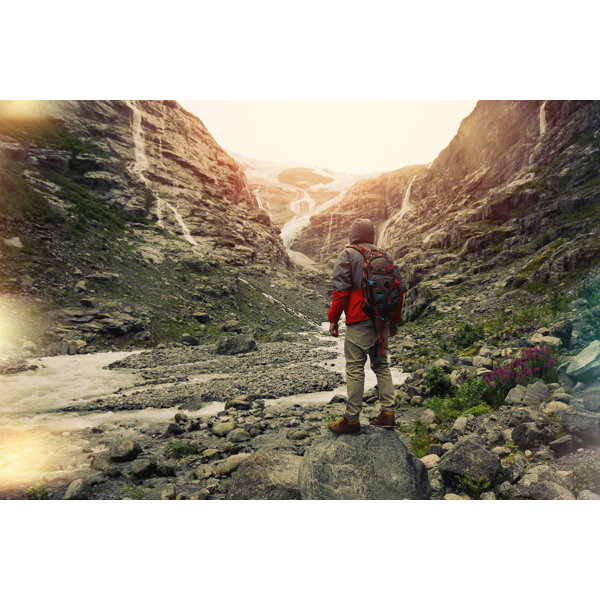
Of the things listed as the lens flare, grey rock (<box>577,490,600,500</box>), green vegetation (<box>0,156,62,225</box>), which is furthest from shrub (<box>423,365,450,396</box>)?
green vegetation (<box>0,156,62,225</box>)

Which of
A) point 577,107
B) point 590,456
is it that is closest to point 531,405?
point 590,456

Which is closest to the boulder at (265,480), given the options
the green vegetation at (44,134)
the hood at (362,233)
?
the hood at (362,233)

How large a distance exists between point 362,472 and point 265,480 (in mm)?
1373

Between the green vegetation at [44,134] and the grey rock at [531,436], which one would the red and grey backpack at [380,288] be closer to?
the grey rock at [531,436]

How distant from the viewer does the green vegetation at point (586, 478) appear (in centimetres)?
383

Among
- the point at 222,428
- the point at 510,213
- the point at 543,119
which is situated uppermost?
the point at 543,119

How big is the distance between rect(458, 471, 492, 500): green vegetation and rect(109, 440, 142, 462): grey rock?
5.63 metres

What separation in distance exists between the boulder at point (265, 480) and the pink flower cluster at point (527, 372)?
5210 mm

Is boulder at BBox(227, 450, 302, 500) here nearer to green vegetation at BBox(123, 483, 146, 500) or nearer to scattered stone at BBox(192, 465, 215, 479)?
scattered stone at BBox(192, 465, 215, 479)

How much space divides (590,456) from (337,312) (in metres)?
3.96

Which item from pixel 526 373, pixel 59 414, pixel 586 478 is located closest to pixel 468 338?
pixel 526 373

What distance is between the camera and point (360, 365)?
4.50 meters

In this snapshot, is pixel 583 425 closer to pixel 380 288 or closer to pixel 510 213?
pixel 380 288

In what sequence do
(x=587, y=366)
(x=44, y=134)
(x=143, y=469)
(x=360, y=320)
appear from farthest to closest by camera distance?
(x=44, y=134)
(x=587, y=366)
(x=143, y=469)
(x=360, y=320)
